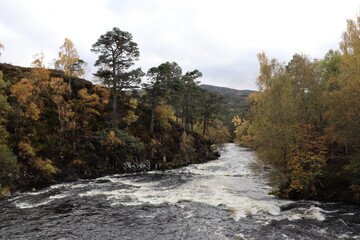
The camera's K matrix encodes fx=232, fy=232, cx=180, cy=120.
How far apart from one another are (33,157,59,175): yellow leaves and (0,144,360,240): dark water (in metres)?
2.07

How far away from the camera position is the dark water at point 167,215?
1444 centimetres

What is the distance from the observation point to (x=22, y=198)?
21.0m

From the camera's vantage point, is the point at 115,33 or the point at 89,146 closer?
the point at 89,146

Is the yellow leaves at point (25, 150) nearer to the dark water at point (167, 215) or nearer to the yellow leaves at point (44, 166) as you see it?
the yellow leaves at point (44, 166)

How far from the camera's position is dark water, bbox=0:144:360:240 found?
1444 cm

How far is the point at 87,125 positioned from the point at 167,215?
25247 mm

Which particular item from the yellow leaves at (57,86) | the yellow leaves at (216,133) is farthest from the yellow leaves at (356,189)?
the yellow leaves at (216,133)

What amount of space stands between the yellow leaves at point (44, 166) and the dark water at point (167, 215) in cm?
207

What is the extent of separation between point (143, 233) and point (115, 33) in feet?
108

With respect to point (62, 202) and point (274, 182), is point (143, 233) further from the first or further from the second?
point (274, 182)

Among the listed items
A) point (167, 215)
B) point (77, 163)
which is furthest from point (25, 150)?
point (167, 215)

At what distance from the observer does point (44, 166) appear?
2608cm

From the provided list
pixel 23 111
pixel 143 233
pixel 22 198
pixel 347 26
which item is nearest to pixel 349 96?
pixel 347 26

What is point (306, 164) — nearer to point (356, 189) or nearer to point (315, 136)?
point (315, 136)
